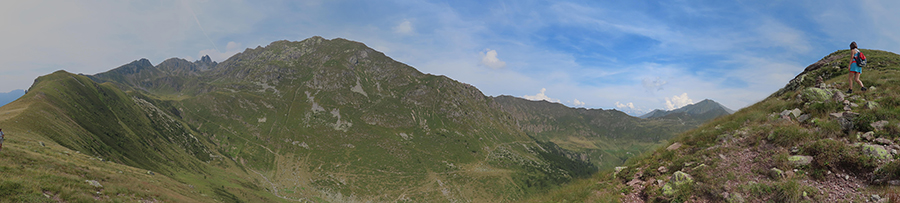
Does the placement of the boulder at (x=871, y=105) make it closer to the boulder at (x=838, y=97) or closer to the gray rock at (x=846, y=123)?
the boulder at (x=838, y=97)

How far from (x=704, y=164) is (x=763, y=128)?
4.23m

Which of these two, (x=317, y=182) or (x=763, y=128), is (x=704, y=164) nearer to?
(x=763, y=128)

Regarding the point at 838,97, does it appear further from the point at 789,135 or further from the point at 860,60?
the point at 789,135

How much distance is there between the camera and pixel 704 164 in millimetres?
11945

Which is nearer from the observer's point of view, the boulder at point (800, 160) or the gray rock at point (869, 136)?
the gray rock at point (869, 136)

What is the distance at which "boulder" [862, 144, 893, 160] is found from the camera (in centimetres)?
865

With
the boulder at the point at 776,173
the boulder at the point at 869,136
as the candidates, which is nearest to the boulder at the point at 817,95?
the boulder at the point at 869,136

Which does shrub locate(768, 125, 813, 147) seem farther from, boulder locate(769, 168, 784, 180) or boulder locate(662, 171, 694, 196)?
boulder locate(662, 171, 694, 196)

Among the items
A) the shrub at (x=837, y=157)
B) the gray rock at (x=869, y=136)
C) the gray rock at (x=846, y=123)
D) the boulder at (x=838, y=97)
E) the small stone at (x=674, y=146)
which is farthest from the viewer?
the small stone at (x=674, y=146)

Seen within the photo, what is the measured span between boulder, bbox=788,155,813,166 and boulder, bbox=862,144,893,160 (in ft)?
3.91

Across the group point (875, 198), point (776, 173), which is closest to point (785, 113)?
point (776, 173)

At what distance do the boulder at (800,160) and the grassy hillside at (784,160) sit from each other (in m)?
0.02

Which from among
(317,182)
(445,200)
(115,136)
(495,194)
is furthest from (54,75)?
(495,194)

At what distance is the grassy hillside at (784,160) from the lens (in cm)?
868
